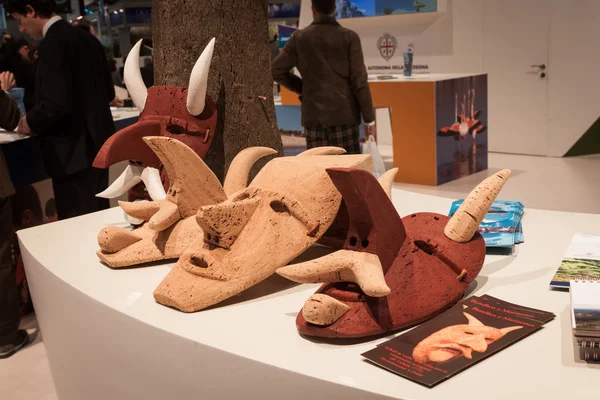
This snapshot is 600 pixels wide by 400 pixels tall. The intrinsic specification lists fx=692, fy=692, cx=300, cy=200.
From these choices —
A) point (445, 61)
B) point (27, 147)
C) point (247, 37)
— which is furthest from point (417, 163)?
point (247, 37)

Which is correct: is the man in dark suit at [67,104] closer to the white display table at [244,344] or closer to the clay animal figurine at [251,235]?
the white display table at [244,344]

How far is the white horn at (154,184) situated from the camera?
197 centimetres

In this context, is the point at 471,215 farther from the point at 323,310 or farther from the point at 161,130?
the point at 161,130

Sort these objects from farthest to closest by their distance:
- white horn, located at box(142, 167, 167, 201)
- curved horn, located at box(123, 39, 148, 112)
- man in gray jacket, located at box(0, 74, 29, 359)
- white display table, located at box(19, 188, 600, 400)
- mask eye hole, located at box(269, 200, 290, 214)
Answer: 1. man in gray jacket, located at box(0, 74, 29, 359)
2. curved horn, located at box(123, 39, 148, 112)
3. white horn, located at box(142, 167, 167, 201)
4. mask eye hole, located at box(269, 200, 290, 214)
5. white display table, located at box(19, 188, 600, 400)

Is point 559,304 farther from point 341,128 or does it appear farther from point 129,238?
point 341,128

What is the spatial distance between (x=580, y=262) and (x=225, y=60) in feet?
3.99

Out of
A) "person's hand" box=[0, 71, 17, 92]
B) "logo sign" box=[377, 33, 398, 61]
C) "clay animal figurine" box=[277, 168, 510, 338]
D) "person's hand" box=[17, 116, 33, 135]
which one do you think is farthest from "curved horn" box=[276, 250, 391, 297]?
"logo sign" box=[377, 33, 398, 61]

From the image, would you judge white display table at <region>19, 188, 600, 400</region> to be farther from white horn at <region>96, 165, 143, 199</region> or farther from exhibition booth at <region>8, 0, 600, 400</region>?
white horn at <region>96, 165, 143, 199</region>

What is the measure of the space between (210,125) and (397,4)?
17.4ft

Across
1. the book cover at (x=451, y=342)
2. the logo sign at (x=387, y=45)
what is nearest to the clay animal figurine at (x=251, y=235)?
the book cover at (x=451, y=342)

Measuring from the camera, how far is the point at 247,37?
7.30 ft

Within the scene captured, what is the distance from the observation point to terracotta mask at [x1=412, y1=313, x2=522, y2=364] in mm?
1191

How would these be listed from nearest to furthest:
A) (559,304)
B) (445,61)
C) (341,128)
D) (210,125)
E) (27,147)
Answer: (559,304), (210,125), (27,147), (341,128), (445,61)

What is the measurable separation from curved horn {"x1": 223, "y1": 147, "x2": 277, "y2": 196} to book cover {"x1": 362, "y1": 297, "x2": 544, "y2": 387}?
2.36ft
